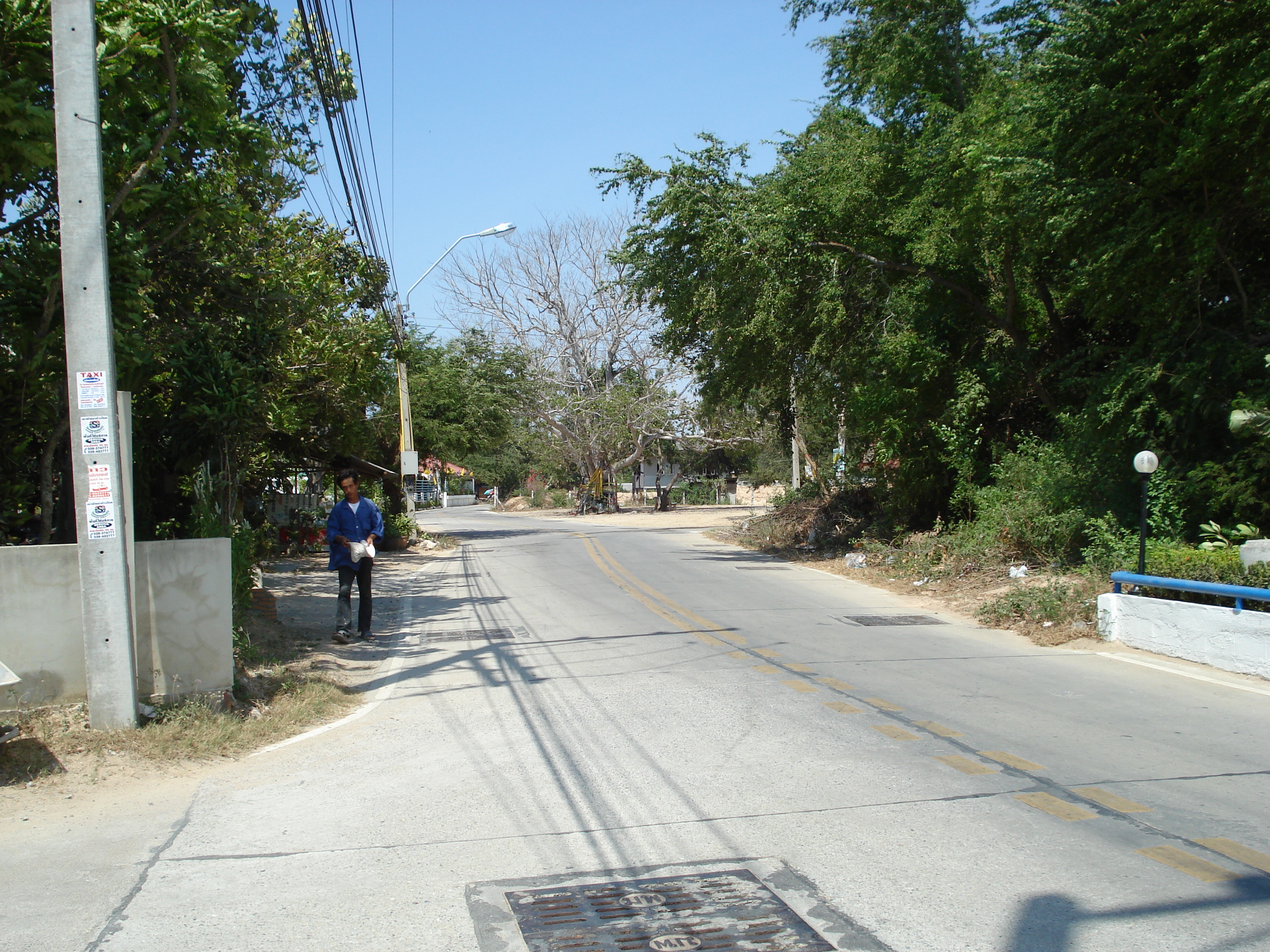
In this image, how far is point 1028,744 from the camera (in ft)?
22.2

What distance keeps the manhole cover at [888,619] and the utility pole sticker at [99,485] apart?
Answer: 8.94 meters

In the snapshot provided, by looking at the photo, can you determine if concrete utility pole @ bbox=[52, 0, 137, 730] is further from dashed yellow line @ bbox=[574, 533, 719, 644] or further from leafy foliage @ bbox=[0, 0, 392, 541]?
dashed yellow line @ bbox=[574, 533, 719, 644]

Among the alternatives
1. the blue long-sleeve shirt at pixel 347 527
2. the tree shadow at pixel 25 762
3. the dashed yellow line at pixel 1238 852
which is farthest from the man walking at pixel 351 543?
the dashed yellow line at pixel 1238 852

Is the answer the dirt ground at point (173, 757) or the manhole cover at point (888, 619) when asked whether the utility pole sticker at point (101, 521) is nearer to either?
the dirt ground at point (173, 757)

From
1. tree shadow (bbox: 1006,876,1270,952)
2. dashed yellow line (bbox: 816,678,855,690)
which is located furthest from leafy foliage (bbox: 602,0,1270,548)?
tree shadow (bbox: 1006,876,1270,952)

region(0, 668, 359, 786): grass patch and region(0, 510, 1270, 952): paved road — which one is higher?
region(0, 668, 359, 786): grass patch

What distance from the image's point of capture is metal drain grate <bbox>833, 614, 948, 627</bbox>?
12812mm

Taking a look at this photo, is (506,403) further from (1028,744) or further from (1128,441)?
(1028,744)

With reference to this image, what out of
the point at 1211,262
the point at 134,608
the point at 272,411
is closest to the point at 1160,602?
the point at 1211,262

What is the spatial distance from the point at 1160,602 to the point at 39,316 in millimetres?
11161

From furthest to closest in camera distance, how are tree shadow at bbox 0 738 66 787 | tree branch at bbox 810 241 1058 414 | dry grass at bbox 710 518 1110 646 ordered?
tree branch at bbox 810 241 1058 414
dry grass at bbox 710 518 1110 646
tree shadow at bbox 0 738 66 787


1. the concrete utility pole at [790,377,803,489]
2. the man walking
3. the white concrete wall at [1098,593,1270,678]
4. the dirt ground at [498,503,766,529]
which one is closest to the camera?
the white concrete wall at [1098,593,1270,678]

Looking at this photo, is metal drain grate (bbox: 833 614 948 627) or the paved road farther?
metal drain grate (bbox: 833 614 948 627)

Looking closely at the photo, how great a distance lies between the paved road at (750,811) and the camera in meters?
4.13
